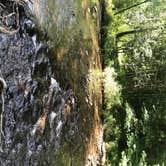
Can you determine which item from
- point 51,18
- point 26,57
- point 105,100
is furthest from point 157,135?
point 26,57

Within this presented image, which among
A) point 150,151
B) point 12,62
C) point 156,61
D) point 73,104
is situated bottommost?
point 150,151

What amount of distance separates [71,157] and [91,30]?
13.3 feet

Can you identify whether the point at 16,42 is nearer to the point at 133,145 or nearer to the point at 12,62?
the point at 12,62

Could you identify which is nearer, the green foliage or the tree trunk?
the tree trunk

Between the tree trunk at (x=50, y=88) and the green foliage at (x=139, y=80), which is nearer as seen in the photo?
the tree trunk at (x=50, y=88)

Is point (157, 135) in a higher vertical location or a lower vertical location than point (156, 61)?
lower

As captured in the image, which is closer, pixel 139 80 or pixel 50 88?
pixel 50 88

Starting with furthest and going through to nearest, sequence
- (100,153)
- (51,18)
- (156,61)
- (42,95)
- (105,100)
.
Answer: (156,61) → (105,100) → (100,153) → (51,18) → (42,95)

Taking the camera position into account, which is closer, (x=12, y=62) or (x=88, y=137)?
(x=12, y=62)

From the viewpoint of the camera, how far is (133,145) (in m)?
11.5

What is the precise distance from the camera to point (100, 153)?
10156mm

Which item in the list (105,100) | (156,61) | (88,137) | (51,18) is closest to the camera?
(51,18)

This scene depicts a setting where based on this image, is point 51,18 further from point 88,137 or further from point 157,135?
point 157,135

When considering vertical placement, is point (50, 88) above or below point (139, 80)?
below
